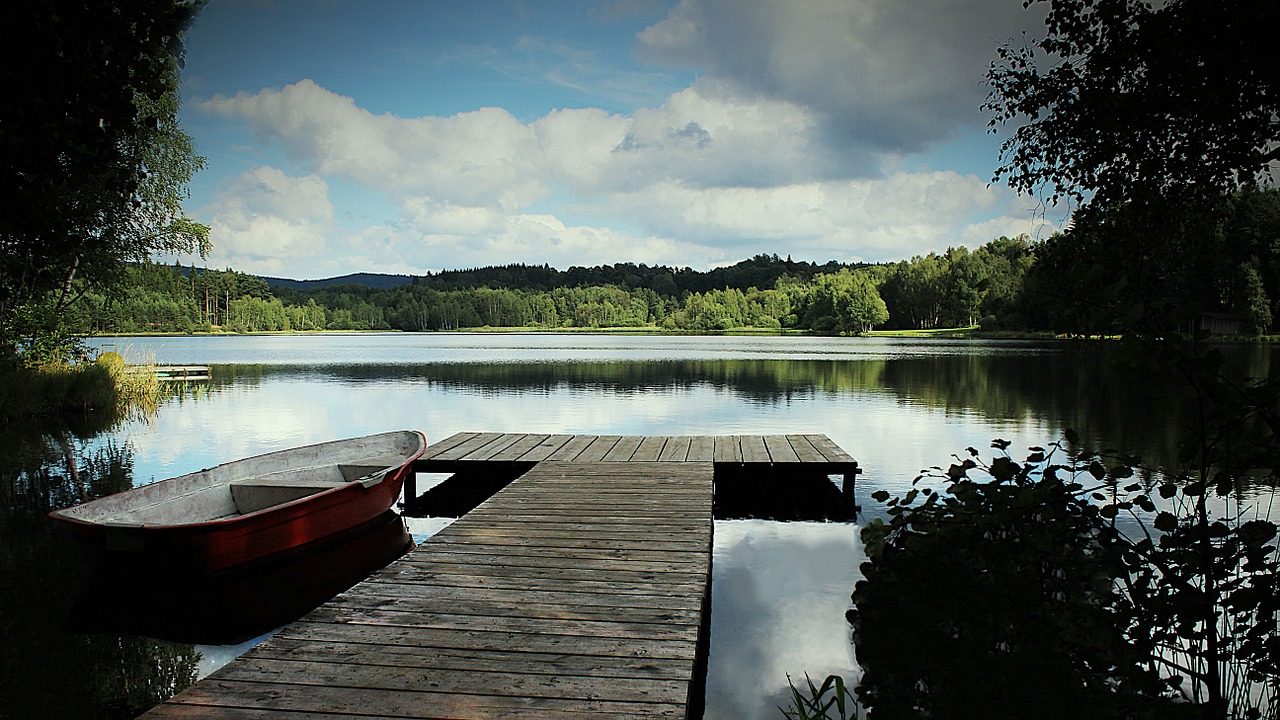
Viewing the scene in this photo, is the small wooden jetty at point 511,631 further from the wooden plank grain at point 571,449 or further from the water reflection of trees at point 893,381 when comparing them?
the water reflection of trees at point 893,381

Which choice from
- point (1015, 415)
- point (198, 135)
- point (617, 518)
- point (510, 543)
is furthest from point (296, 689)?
point (198, 135)

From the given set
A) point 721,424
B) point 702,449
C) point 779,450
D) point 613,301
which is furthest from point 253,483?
point 613,301

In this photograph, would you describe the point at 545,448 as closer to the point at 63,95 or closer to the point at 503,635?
the point at 503,635

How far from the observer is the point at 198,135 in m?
22.2

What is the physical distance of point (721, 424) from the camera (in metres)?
17.5

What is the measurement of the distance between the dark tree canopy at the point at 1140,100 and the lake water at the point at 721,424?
79.9 inches

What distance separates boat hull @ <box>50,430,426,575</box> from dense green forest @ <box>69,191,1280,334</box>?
52.3 feet

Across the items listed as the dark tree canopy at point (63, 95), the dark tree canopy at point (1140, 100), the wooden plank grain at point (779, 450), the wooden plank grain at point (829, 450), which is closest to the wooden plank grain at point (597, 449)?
the wooden plank grain at point (779, 450)

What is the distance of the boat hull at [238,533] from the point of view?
6.05 meters

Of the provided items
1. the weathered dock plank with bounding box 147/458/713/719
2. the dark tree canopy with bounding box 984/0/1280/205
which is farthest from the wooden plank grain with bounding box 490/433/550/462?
the dark tree canopy with bounding box 984/0/1280/205

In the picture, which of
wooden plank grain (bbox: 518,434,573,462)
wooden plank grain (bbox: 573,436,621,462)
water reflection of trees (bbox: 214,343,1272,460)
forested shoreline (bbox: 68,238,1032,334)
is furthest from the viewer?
forested shoreline (bbox: 68,238,1032,334)

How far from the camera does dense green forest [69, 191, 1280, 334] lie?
6109cm

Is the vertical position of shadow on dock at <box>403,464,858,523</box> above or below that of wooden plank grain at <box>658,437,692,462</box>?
below

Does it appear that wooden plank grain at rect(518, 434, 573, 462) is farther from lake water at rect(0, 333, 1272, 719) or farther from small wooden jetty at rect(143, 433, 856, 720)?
small wooden jetty at rect(143, 433, 856, 720)
